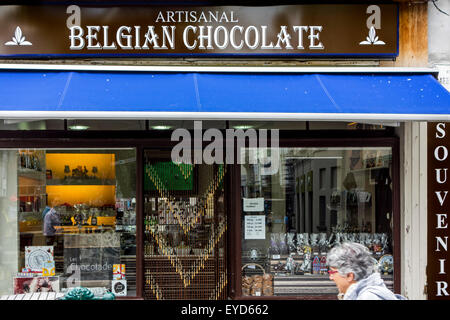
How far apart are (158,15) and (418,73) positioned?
326cm

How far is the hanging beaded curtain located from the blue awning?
152cm

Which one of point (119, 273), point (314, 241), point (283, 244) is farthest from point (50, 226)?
point (314, 241)

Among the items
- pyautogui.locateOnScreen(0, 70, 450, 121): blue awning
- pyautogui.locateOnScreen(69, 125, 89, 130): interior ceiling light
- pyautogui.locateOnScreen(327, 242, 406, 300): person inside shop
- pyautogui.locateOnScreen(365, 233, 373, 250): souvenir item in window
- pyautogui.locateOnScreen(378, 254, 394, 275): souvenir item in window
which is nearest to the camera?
pyautogui.locateOnScreen(327, 242, 406, 300): person inside shop

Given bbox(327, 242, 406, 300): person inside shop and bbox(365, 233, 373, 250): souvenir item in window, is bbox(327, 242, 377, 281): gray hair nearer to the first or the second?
bbox(327, 242, 406, 300): person inside shop

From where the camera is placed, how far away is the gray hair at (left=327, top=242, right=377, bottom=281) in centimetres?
409

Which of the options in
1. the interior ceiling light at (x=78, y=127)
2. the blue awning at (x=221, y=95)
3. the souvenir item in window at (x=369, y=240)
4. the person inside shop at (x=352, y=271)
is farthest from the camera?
the souvenir item in window at (x=369, y=240)

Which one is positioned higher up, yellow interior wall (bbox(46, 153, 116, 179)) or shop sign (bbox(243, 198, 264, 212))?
yellow interior wall (bbox(46, 153, 116, 179))

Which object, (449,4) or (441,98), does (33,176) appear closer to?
(441,98)

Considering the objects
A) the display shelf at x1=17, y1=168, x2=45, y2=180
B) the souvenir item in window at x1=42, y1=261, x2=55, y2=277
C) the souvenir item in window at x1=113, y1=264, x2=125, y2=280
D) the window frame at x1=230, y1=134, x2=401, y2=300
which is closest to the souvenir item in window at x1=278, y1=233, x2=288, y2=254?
the window frame at x1=230, y1=134, x2=401, y2=300

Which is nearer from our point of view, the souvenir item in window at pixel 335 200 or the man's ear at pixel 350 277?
the man's ear at pixel 350 277

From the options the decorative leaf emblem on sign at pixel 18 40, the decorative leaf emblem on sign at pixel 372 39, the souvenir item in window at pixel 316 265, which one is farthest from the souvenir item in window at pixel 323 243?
the decorative leaf emblem on sign at pixel 18 40

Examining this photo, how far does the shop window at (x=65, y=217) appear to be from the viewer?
7262 mm

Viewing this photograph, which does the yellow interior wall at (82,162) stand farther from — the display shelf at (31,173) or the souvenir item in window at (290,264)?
the souvenir item in window at (290,264)
